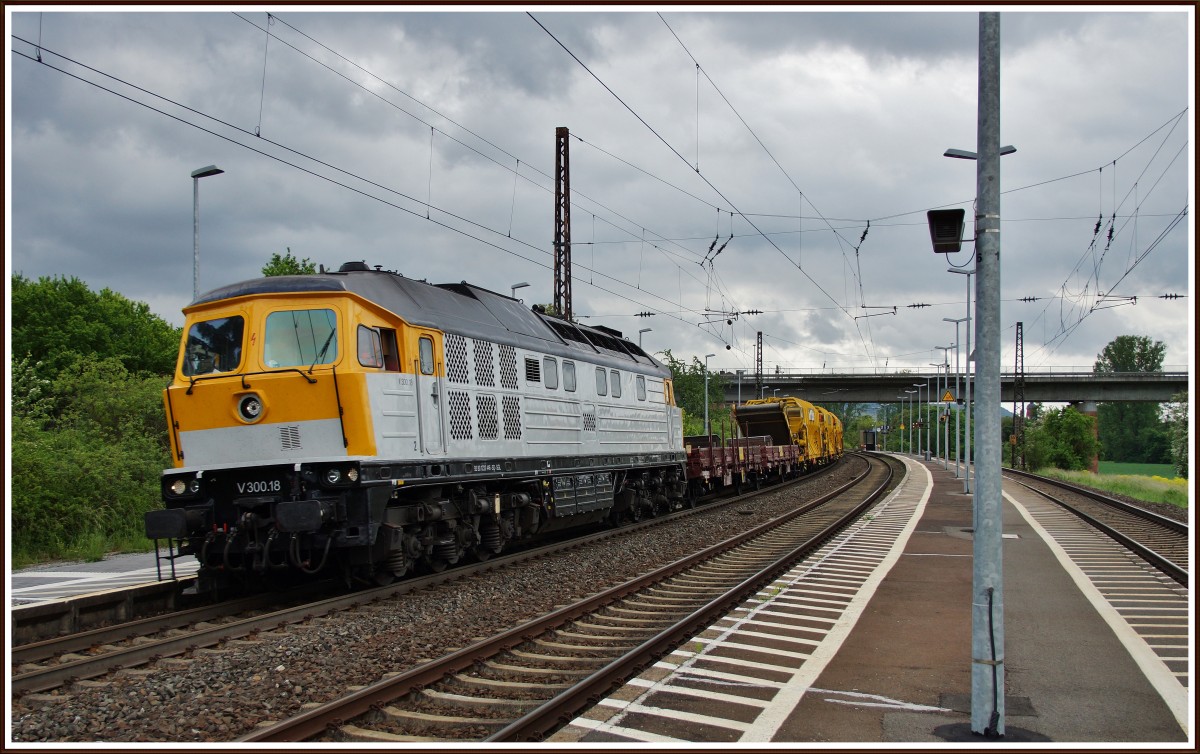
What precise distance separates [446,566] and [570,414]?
419cm

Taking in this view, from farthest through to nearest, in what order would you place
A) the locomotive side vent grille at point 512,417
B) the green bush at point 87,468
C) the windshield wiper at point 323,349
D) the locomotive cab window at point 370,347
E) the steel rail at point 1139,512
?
the steel rail at point 1139,512, the green bush at point 87,468, the locomotive side vent grille at point 512,417, the locomotive cab window at point 370,347, the windshield wiper at point 323,349

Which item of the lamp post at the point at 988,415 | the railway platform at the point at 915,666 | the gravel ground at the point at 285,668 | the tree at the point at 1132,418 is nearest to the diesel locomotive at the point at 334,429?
the gravel ground at the point at 285,668

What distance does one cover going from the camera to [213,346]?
11289mm

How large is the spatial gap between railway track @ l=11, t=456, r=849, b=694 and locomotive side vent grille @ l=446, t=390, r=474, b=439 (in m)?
2.07

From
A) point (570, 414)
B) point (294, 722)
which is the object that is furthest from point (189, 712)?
point (570, 414)

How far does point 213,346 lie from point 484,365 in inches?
157

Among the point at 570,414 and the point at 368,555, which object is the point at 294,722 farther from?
the point at 570,414

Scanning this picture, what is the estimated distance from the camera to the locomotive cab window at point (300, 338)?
1094 cm

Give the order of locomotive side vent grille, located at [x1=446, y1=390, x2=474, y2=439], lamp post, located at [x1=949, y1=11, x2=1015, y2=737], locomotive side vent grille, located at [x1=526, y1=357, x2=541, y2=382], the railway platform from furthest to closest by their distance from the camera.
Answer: locomotive side vent grille, located at [x1=526, y1=357, x2=541, y2=382] < locomotive side vent grille, located at [x1=446, y1=390, x2=474, y2=439] < the railway platform < lamp post, located at [x1=949, y1=11, x2=1015, y2=737]

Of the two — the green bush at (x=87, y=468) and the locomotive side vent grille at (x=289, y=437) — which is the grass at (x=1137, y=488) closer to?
the locomotive side vent grille at (x=289, y=437)

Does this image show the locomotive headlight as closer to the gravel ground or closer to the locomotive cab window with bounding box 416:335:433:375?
the locomotive cab window with bounding box 416:335:433:375

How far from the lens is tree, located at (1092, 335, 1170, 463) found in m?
109

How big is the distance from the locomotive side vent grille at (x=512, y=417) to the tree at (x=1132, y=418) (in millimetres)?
113279

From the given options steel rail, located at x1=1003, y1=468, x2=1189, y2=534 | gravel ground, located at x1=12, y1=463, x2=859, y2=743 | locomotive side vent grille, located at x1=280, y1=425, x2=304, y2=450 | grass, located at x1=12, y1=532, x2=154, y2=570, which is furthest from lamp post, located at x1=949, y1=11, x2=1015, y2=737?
steel rail, located at x1=1003, y1=468, x2=1189, y2=534
